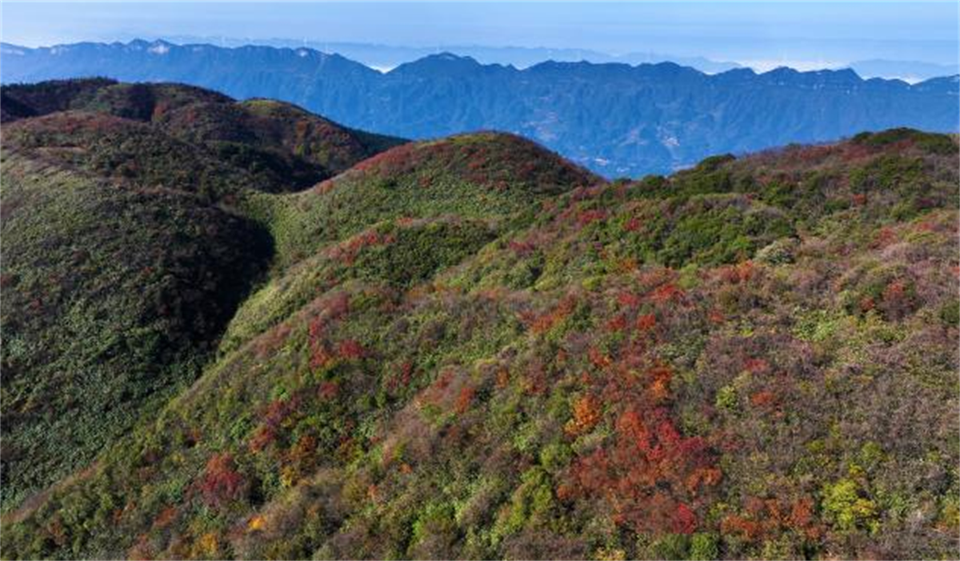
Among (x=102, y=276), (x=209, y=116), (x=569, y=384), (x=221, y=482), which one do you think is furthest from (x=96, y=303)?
(x=209, y=116)

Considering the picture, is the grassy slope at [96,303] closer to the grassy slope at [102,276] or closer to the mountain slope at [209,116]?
the grassy slope at [102,276]

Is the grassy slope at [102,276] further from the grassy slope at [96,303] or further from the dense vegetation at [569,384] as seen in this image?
the dense vegetation at [569,384]

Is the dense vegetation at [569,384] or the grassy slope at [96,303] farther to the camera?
the grassy slope at [96,303]

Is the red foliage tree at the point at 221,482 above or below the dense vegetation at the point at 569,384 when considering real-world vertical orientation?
below

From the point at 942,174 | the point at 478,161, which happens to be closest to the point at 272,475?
the point at 942,174

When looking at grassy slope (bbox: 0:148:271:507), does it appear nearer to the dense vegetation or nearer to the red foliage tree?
the dense vegetation

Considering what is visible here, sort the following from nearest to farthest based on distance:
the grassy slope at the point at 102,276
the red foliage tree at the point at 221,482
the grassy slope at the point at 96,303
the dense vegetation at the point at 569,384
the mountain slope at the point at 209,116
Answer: the dense vegetation at the point at 569,384
the red foliage tree at the point at 221,482
the grassy slope at the point at 96,303
the grassy slope at the point at 102,276
the mountain slope at the point at 209,116

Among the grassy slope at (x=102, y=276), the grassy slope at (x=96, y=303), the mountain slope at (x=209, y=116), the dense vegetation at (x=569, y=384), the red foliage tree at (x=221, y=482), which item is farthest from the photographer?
the mountain slope at (x=209, y=116)

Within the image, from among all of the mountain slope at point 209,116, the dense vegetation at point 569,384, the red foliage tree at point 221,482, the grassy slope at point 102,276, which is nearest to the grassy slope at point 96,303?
the grassy slope at point 102,276

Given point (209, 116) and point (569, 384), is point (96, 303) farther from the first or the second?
point (209, 116)
